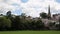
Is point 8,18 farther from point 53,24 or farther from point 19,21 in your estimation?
point 53,24

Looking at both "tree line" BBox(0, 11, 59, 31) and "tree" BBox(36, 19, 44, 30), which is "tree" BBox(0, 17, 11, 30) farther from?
"tree" BBox(36, 19, 44, 30)

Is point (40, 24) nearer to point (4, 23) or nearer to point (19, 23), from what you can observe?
point (19, 23)

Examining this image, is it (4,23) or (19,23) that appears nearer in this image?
(4,23)

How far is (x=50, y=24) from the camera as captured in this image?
16484 millimetres

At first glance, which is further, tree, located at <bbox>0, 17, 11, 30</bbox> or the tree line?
the tree line

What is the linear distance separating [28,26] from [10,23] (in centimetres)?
150

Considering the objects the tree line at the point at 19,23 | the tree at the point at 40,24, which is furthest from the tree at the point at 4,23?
the tree at the point at 40,24

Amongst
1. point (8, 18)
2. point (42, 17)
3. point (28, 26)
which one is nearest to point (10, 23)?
point (8, 18)

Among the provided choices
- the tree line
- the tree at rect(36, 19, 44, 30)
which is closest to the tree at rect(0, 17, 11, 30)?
the tree line

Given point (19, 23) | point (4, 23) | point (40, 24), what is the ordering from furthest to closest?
point (40, 24) < point (19, 23) < point (4, 23)

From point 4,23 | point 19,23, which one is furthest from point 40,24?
point 4,23

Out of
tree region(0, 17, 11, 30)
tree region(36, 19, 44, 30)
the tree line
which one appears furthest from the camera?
tree region(36, 19, 44, 30)

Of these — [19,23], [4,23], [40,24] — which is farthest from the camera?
[40,24]

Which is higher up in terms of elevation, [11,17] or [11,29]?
[11,17]
